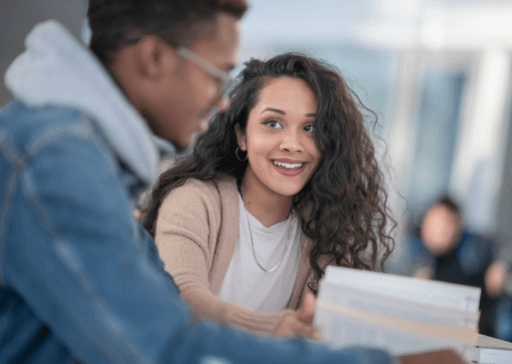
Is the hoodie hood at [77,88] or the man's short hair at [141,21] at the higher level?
the man's short hair at [141,21]

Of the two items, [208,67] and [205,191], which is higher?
[208,67]

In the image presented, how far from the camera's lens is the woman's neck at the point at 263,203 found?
147 cm

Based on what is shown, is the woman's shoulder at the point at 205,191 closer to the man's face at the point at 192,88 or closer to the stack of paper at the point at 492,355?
the man's face at the point at 192,88

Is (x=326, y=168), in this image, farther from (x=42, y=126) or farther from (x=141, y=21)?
(x=42, y=126)

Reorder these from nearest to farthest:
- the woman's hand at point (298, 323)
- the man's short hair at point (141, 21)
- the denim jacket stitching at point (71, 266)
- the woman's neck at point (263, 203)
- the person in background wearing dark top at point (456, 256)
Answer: the denim jacket stitching at point (71, 266), the man's short hair at point (141, 21), the woman's hand at point (298, 323), the woman's neck at point (263, 203), the person in background wearing dark top at point (456, 256)

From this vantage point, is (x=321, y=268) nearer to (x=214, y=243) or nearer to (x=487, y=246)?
(x=214, y=243)

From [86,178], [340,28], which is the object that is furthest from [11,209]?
[340,28]

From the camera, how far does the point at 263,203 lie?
1.48 metres

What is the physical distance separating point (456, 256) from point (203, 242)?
7.44ft

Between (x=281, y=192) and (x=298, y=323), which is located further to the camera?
(x=281, y=192)

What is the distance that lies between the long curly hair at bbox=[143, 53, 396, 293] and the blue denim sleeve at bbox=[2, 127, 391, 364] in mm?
865

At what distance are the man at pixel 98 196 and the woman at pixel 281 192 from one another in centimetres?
64

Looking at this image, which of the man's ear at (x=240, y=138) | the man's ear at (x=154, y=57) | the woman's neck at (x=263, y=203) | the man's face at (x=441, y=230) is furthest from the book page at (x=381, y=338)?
the man's face at (x=441, y=230)

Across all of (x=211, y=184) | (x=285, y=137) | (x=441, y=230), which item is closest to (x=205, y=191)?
(x=211, y=184)
